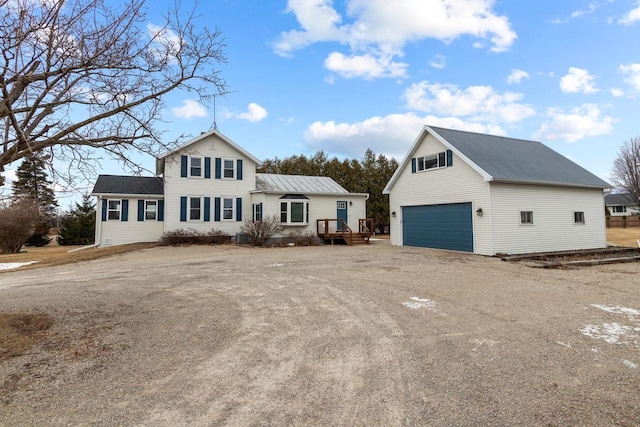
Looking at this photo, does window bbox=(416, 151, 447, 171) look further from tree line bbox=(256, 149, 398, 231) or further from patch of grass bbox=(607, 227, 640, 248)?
tree line bbox=(256, 149, 398, 231)

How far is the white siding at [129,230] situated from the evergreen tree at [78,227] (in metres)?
8.14

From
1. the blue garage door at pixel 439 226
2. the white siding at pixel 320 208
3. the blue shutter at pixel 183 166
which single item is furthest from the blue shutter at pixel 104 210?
the blue garage door at pixel 439 226

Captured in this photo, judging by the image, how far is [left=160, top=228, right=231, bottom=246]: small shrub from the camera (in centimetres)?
1892

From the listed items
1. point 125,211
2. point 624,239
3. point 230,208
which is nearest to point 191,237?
point 230,208

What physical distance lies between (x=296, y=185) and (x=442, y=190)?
31.9ft

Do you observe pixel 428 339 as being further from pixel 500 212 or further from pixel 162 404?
pixel 500 212

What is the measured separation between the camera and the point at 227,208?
20828 mm

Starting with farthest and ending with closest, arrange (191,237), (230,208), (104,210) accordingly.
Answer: (230,208), (104,210), (191,237)

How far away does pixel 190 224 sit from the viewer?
1988cm

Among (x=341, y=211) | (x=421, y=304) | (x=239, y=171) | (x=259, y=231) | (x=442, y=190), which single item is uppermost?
(x=239, y=171)

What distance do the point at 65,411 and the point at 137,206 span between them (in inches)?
768

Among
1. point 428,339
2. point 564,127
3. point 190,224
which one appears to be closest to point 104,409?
point 428,339

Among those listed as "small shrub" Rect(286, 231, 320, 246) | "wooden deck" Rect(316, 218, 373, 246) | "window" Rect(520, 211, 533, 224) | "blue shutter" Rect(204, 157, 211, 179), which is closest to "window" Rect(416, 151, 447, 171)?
"window" Rect(520, 211, 533, 224)

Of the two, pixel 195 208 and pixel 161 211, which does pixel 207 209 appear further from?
pixel 161 211
